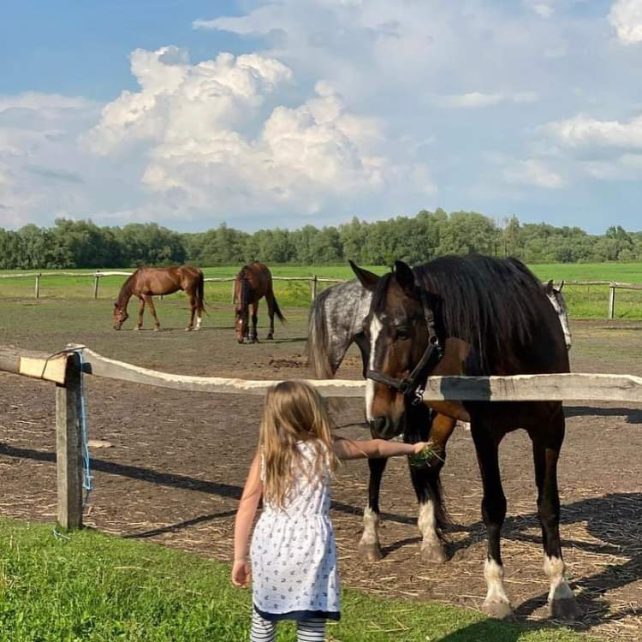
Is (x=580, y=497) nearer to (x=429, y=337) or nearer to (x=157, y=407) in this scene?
(x=429, y=337)

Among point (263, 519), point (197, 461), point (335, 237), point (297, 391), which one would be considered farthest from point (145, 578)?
point (335, 237)

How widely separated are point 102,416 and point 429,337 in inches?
270

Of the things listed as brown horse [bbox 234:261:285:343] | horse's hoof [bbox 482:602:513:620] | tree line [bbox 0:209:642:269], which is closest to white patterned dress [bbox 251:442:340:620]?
horse's hoof [bbox 482:602:513:620]

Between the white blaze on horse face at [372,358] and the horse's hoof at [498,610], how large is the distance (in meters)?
1.22

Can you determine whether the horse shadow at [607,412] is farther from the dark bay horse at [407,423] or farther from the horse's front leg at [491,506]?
the horse's front leg at [491,506]

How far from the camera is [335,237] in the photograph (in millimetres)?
77125

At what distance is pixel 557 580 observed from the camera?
4.58 meters

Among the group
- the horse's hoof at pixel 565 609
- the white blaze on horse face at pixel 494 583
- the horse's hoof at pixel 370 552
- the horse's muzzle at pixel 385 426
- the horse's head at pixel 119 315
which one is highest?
the horse's muzzle at pixel 385 426

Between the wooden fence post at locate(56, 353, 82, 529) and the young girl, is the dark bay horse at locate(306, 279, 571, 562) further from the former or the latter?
the wooden fence post at locate(56, 353, 82, 529)

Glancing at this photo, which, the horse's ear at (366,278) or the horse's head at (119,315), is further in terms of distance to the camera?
the horse's head at (119,315)

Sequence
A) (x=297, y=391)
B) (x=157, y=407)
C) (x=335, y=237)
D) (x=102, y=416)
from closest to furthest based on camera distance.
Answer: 1. (x=297, y=391)
2. (x=102, y=416)
3. (x=157, y=407)
4. (x=335, y=237)

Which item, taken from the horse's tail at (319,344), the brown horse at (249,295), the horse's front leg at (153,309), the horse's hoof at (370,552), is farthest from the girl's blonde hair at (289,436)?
the horse's front leg at (153,309)

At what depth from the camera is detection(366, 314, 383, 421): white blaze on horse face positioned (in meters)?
4.21

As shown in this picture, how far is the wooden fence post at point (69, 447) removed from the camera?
5.58 m
